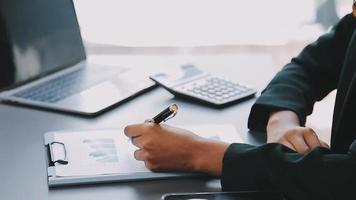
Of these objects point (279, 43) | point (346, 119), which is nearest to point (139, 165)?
point (346, 119)

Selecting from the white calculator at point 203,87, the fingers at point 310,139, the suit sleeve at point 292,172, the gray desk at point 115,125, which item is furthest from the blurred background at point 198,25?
the suit sleeve at point 292,172

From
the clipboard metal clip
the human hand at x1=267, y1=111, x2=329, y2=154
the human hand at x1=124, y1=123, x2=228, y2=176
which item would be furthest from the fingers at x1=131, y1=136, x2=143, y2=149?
the human hand at x1=267, y1=111, x2=329, y2=154

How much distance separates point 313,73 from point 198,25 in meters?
0.93

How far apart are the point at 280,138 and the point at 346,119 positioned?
119 millimetres

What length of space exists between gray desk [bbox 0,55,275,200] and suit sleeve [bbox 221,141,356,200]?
0.15 ft

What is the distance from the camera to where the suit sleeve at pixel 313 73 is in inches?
46.0

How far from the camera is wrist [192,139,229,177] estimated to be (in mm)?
903

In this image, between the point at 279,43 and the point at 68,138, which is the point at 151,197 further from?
the point at 279,43

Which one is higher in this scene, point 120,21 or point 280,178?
point 120,21

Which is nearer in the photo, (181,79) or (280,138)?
(280,138)

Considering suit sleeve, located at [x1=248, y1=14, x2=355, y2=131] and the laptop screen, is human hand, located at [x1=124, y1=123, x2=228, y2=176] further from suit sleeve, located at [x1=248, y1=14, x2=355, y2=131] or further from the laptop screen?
the laptop screen

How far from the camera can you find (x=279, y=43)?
227 cm

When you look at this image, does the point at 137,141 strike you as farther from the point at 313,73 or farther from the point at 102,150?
the point at 313,73

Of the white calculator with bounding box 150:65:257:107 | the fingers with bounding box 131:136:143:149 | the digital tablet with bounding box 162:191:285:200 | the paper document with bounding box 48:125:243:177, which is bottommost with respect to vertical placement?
the digital tablet with bounding box 162:191:285:200
